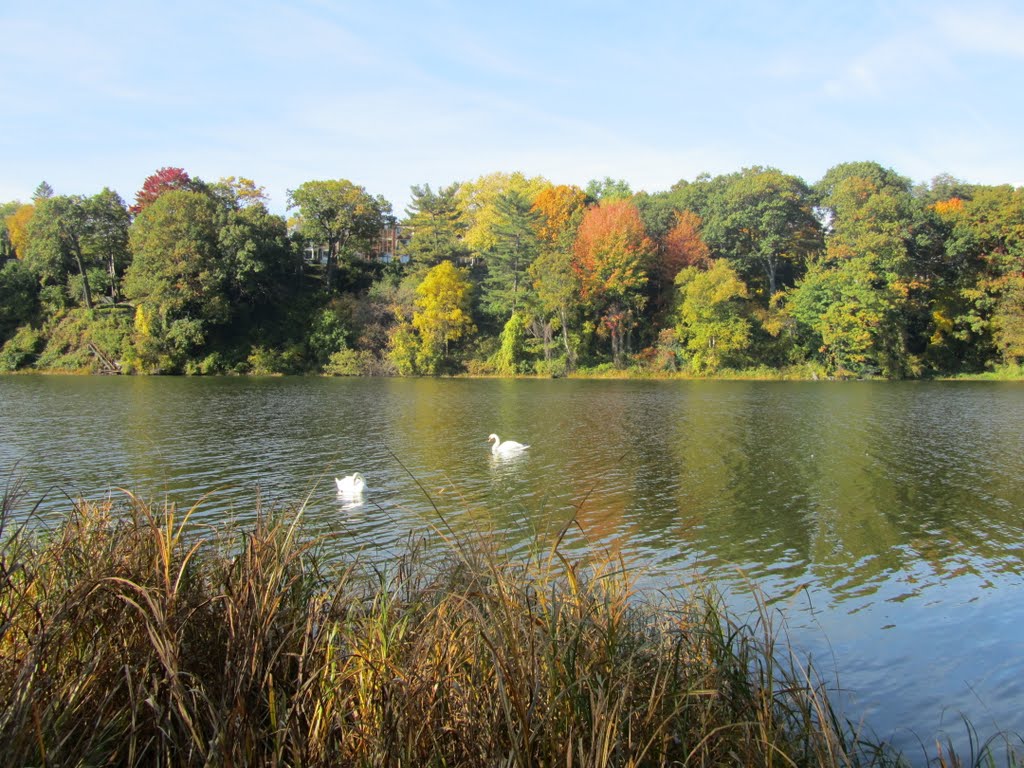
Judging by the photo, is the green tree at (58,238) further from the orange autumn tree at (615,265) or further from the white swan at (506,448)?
the white swan at (506,448)

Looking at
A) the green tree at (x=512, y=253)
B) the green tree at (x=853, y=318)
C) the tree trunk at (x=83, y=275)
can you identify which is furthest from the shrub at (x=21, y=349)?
the green tree at (x=853, y=318)

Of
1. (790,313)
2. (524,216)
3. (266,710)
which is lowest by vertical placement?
(266,710)

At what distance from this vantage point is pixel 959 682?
19.7 feet

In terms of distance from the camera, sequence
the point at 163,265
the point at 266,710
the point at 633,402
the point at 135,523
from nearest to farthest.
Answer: the point at 266,710 < the point at 135,523 < the point at 633,402 < the point at 163,265

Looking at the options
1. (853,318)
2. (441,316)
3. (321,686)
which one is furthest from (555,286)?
(321,686)

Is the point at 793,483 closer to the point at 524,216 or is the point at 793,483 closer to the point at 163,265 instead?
the point at 524,216

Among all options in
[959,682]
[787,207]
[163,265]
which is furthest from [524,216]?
[959,682]

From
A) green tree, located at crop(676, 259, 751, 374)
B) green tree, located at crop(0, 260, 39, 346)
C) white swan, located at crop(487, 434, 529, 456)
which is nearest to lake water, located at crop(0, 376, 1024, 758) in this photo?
white swan, located at crop(487, 434, 529, 456)

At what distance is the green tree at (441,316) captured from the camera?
5247 cm

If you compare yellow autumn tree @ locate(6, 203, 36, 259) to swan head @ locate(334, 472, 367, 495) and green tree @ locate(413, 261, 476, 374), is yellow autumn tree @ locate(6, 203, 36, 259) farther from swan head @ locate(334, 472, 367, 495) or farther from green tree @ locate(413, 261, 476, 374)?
swan head @ locate(334, 472, 367, 495)

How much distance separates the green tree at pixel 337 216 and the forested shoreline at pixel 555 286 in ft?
0.58

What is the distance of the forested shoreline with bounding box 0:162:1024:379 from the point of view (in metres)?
47.2

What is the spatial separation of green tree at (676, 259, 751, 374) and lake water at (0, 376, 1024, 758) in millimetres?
18365

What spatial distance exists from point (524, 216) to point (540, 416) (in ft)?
103
